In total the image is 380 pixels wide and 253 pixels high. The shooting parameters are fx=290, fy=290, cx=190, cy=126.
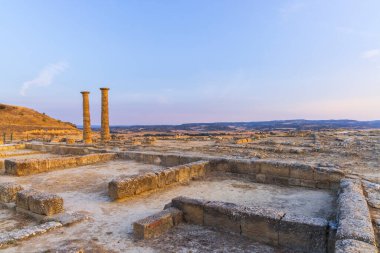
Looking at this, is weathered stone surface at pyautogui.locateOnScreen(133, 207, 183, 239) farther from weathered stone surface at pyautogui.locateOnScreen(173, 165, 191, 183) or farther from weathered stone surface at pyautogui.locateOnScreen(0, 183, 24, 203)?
weathered stone surface at pyautogui.locateOnScreen(0, 183, 24, 203)

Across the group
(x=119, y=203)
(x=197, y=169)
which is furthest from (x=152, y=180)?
(x=197, y=169)

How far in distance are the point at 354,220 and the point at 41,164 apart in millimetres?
9790

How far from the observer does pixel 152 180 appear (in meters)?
7.33

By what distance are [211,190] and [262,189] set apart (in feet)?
4.37

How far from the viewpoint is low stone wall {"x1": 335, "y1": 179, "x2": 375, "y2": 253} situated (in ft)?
10.5

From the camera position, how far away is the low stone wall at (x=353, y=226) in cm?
320

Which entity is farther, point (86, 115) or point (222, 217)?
point (86, 115)

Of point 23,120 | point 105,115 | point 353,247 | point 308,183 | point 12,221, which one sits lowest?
point 12,221

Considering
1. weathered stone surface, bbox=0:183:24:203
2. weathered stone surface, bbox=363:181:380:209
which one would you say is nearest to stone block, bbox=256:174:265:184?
weathered stone surface, bbox=363:181:380:209

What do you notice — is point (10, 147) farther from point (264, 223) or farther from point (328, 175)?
point (264, 223)

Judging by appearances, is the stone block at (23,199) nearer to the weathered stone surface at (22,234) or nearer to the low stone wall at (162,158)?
the weathered stone surface at (22,234)

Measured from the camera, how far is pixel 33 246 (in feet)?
13.4

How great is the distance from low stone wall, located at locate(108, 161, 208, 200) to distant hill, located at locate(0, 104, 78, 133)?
43381 mm

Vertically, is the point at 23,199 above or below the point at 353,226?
below
